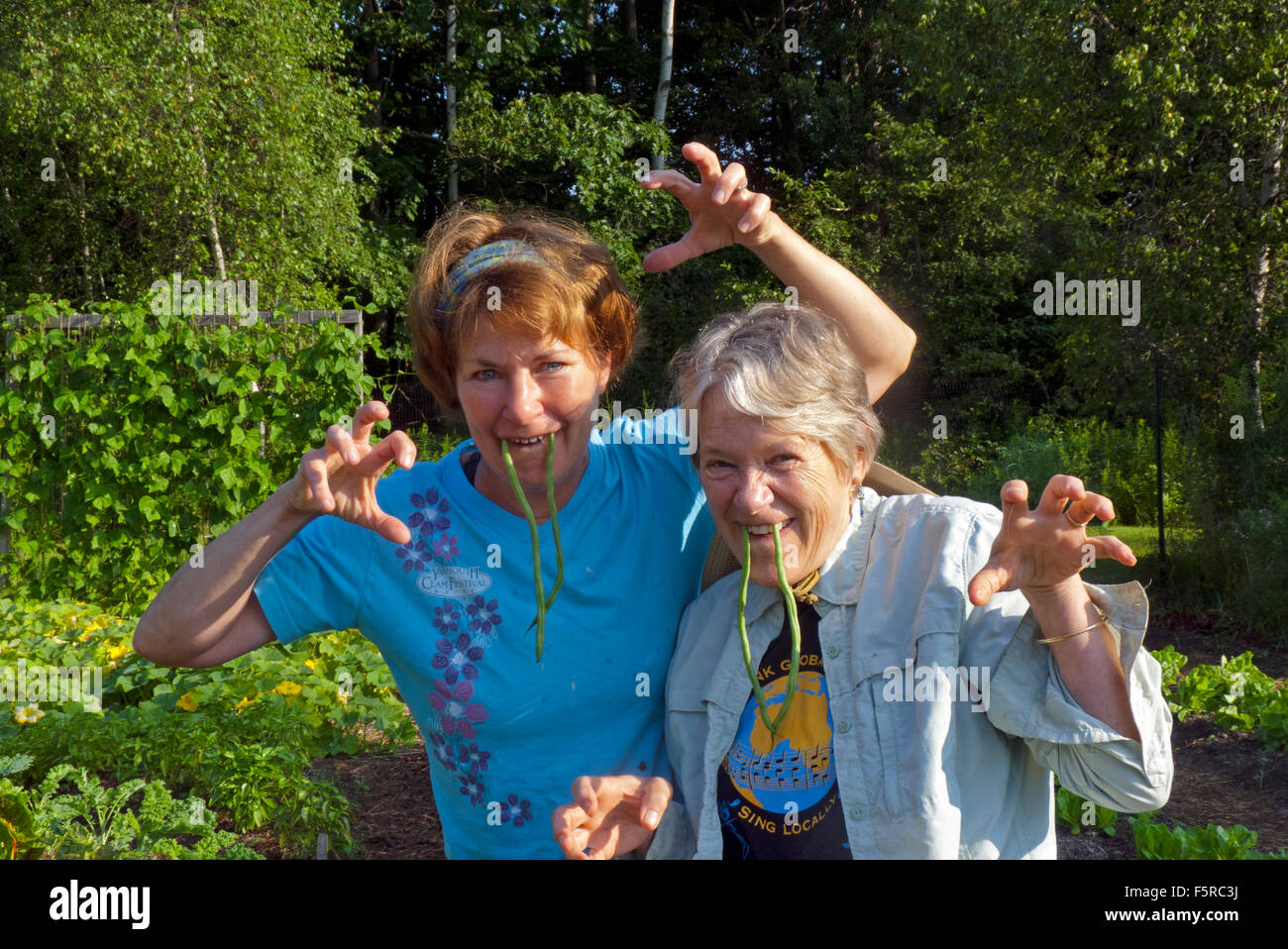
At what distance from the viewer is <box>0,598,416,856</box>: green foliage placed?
11.0 ft

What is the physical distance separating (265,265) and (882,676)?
15.1 m

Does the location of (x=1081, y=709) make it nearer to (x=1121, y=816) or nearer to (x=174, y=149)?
(x=1121, y=816)

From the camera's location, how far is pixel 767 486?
1873 mm

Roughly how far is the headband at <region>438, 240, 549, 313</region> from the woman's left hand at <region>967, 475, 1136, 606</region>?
3.22 ft

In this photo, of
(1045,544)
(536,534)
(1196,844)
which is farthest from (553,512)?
(1196,844)

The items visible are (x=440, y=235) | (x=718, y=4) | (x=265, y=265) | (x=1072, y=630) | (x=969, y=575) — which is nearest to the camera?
(x=1072, y=630)

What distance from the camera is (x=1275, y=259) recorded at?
25.7ft

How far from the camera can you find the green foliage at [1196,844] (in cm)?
302

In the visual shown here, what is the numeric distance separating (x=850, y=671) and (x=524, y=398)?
0.76 m

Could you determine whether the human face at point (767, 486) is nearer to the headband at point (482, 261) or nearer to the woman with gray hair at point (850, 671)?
the woman with gray hair at point (850, 671)

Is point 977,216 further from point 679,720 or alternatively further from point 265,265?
point 679,720

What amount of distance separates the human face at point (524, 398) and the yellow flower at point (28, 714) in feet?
11.1

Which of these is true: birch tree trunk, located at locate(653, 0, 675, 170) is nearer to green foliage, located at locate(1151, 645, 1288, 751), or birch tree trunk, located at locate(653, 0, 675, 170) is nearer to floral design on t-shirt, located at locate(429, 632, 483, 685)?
green foliage, located at locate(1151, 645, 1288, 751)
